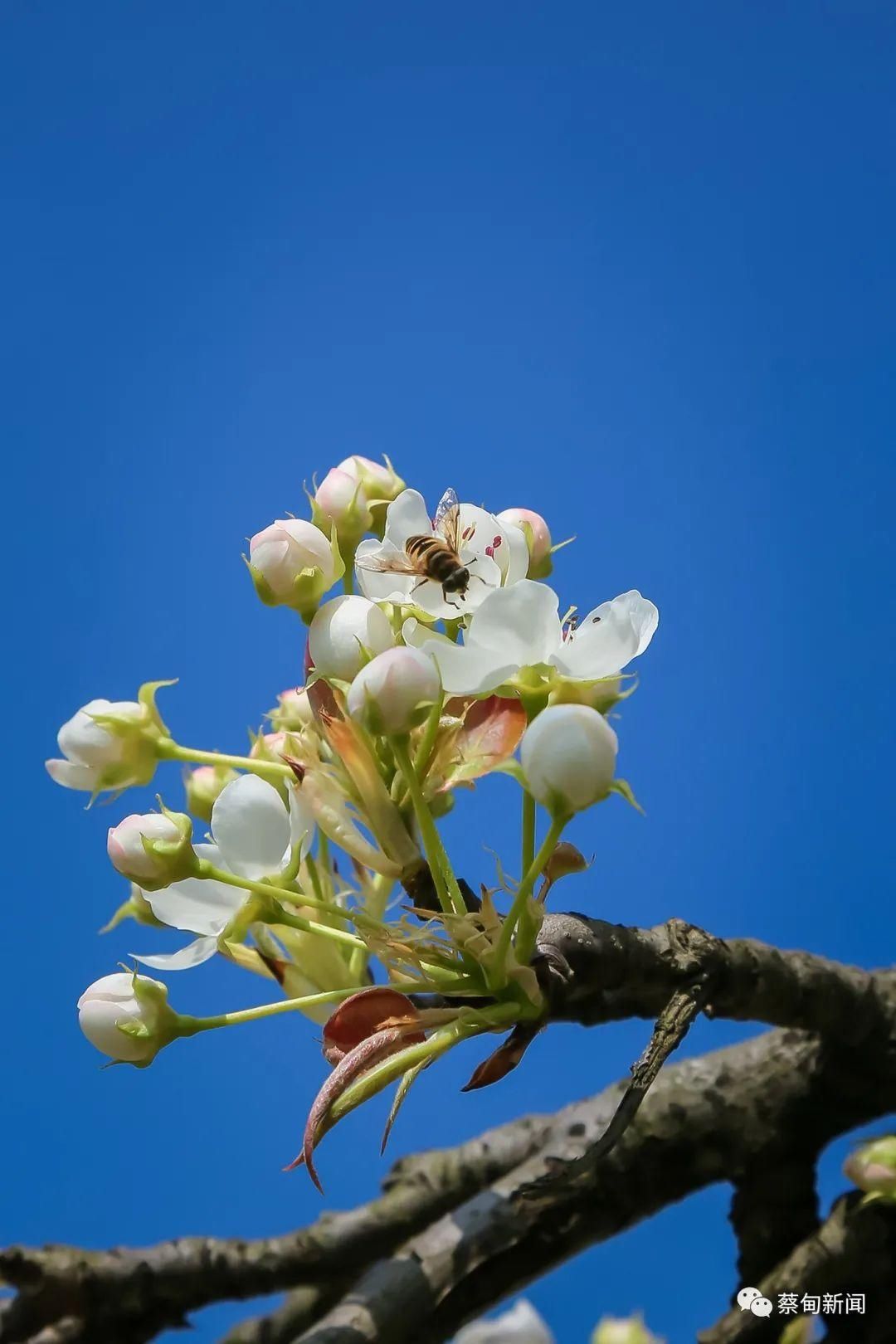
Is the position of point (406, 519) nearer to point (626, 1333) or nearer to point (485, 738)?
point (485, 738)

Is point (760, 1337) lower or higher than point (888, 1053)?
lower

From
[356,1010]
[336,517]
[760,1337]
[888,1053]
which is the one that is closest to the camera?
[356,1010]

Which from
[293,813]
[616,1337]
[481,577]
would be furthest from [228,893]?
[616,1337]

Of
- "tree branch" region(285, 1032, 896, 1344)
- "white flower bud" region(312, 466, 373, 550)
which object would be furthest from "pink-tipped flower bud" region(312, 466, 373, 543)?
"tree branch" region(285, 1032, 896, 1344)

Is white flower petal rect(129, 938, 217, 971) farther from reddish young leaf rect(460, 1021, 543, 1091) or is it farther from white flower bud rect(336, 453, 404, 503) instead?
white flower bud rect(336, 453, 404, 503)

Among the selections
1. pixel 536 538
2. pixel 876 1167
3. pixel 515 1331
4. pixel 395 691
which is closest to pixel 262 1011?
pixel 395 691

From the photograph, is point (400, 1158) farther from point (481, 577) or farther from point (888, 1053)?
point (481, 577)
